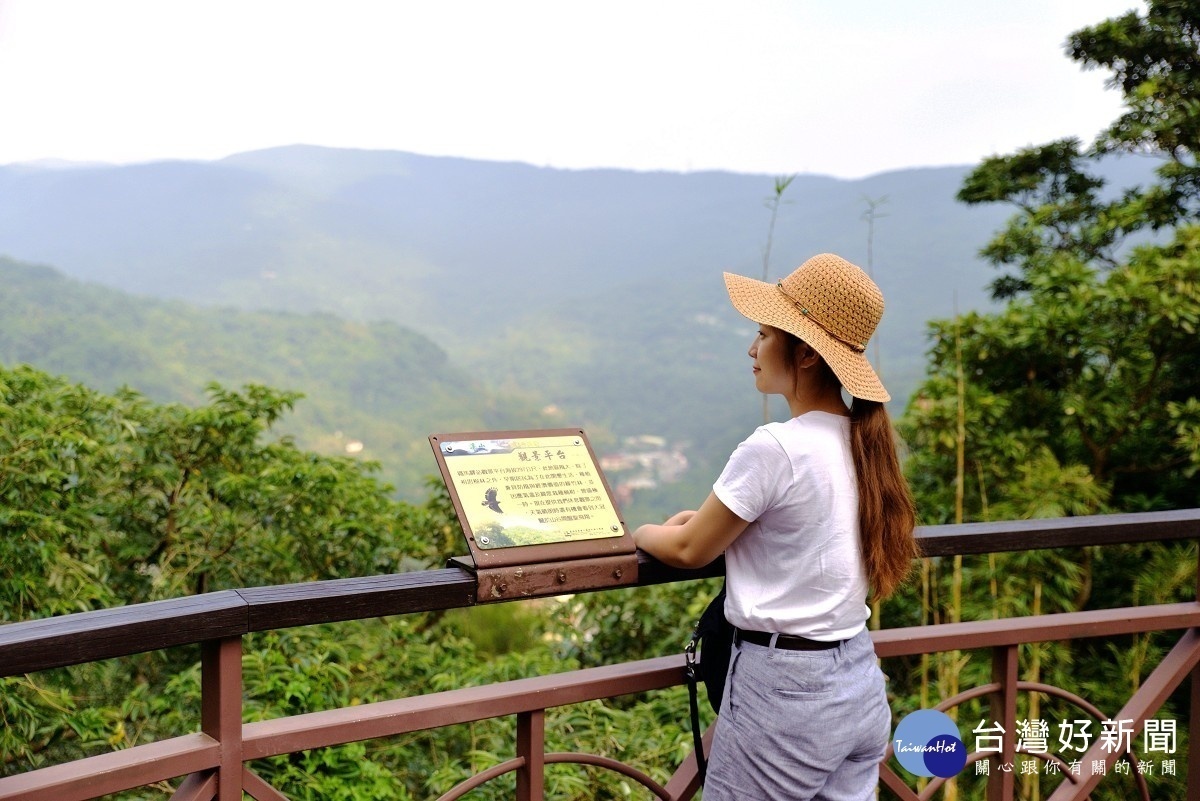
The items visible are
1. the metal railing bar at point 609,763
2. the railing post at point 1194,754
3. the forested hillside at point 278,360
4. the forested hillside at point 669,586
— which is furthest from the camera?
the forested hillside at point 278,360

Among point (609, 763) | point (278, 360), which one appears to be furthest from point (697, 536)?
point (278, 360)

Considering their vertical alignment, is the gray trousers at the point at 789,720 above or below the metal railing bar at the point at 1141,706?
above

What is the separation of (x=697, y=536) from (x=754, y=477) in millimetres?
105

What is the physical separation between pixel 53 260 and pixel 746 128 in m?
28.4

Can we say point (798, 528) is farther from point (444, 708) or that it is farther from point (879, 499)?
point (444, 708)

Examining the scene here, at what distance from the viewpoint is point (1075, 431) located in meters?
4.13

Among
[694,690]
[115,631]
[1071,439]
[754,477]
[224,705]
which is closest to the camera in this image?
[115,631]

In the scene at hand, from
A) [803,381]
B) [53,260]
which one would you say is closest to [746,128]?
[53,260]

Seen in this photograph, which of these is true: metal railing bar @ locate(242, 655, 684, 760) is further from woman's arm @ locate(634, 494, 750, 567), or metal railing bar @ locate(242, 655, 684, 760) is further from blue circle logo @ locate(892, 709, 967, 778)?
blue circle logo @ locate(892, 709, 967, 778)

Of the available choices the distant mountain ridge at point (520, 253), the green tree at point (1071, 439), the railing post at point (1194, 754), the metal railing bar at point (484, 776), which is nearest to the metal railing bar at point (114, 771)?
the metal railing bar at point (484, 776)

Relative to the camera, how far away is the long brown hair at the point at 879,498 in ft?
3.96

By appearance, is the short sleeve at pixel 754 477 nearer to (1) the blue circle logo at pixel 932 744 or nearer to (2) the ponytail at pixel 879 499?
(2) the ponytail at pixel 879 499

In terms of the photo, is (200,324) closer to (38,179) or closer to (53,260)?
(53,260)

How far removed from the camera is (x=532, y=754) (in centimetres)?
125
